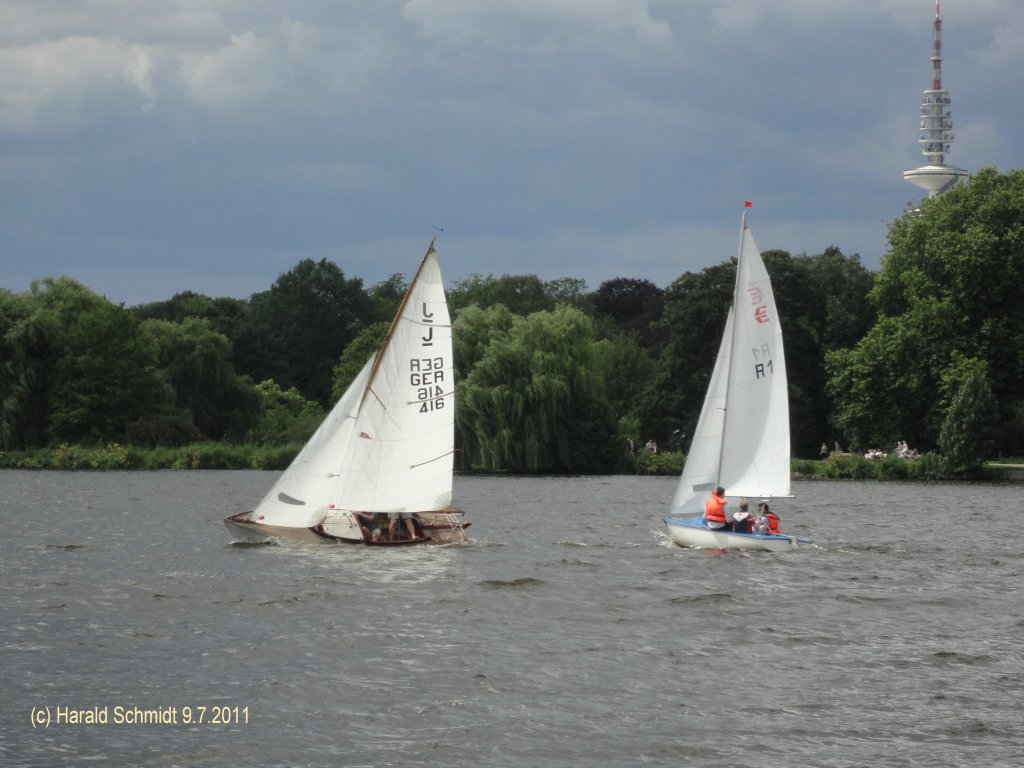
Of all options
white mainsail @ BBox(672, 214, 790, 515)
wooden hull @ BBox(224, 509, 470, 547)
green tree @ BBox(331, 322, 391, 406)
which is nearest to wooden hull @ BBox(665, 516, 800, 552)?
white mainsail @ BBox(672, 214, 790, 515)

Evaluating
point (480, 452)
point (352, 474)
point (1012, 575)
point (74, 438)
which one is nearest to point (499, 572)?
point (352, 474)

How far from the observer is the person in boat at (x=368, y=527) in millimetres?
29672

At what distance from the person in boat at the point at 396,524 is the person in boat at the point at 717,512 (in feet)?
20.5

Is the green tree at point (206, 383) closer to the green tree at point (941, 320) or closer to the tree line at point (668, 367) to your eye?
the tree line at point (668, 367)

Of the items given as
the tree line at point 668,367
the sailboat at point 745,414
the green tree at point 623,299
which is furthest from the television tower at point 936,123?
the sailboat at point 745,414

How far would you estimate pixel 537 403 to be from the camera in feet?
220

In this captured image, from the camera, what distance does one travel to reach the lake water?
14.2 m

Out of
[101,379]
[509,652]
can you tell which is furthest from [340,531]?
[101,379]

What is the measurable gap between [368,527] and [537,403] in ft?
123

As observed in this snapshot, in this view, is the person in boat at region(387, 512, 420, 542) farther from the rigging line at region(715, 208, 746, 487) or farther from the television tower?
the television tower

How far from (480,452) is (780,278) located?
21127mm

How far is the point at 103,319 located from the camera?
244ft

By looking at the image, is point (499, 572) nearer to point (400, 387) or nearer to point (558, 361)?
point (400, 387)

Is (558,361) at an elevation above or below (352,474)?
above
